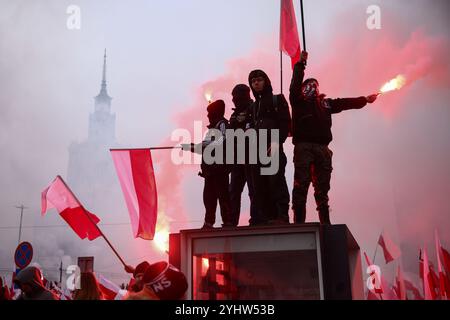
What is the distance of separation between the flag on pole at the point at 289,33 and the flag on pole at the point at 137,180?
9.39 feet

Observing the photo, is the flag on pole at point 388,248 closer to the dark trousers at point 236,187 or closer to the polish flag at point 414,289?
the polish flag at point 414,289

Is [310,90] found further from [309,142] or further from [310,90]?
[309,142]

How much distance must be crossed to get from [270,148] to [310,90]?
3.23 ft

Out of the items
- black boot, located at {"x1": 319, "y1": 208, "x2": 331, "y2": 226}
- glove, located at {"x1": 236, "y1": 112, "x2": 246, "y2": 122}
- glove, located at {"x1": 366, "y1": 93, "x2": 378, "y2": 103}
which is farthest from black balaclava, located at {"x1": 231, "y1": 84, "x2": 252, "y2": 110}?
black boot, located at {"x1": 319, "y1": 208, "x2": 331, "y2": 226}

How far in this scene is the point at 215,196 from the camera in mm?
7277

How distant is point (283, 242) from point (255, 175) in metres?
1.31

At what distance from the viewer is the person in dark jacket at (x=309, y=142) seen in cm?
663

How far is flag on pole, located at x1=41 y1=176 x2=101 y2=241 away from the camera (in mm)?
7930

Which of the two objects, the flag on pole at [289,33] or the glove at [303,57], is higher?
the flag on pole at [289,33]

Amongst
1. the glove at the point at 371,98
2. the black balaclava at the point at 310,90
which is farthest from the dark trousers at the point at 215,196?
the glove at the point at 371,98
